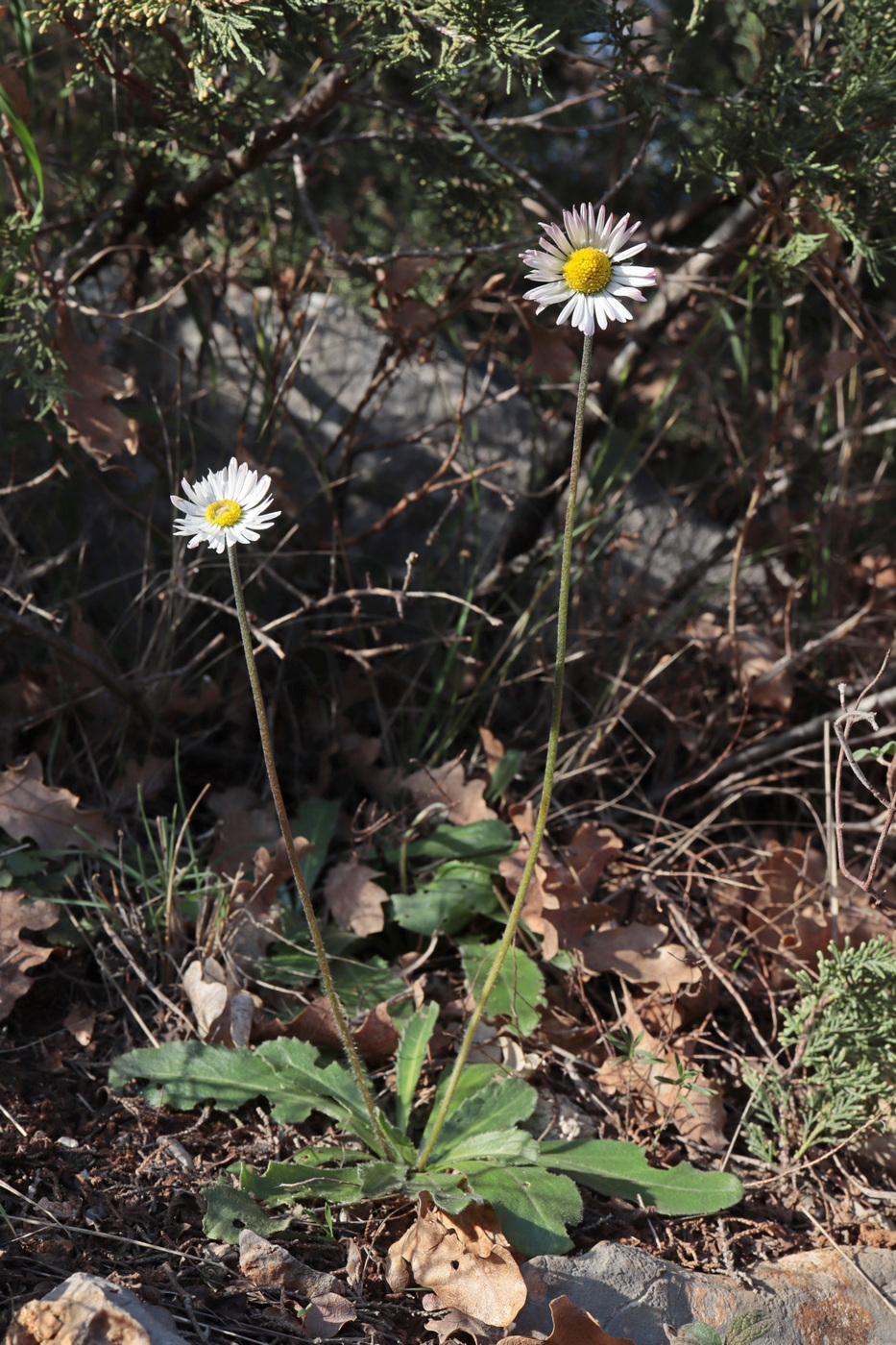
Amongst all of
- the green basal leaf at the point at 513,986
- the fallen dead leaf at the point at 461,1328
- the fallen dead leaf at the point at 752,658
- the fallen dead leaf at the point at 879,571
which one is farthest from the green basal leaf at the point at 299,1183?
the fallen dead leaf at the point at 879,571

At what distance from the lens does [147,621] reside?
3074mm

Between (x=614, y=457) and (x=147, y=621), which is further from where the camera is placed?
(x=614, y=457)

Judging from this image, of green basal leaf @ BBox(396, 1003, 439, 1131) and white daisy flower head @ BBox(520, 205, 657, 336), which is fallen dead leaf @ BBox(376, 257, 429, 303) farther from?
green basal leaf @ BBox(396, 1003, 439, 1131)

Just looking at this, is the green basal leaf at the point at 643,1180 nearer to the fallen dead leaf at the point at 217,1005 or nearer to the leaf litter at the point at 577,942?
the leaf litter at the point at 577,942

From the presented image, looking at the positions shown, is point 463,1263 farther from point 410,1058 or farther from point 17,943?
point 17,943

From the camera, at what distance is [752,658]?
2904 mm

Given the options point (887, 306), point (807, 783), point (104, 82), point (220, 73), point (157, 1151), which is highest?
point (887, 306)

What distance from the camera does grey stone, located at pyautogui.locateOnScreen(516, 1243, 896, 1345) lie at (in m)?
1.63

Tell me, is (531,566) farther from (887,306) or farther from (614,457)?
(887,306)

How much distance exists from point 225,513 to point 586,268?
596 mm

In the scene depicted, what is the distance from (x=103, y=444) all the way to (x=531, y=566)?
1.23 m

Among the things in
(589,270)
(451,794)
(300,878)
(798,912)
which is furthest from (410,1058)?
(589,270)

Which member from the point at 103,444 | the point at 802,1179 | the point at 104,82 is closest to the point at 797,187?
the point at 103,444

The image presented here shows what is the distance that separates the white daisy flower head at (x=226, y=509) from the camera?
56.2 inches
